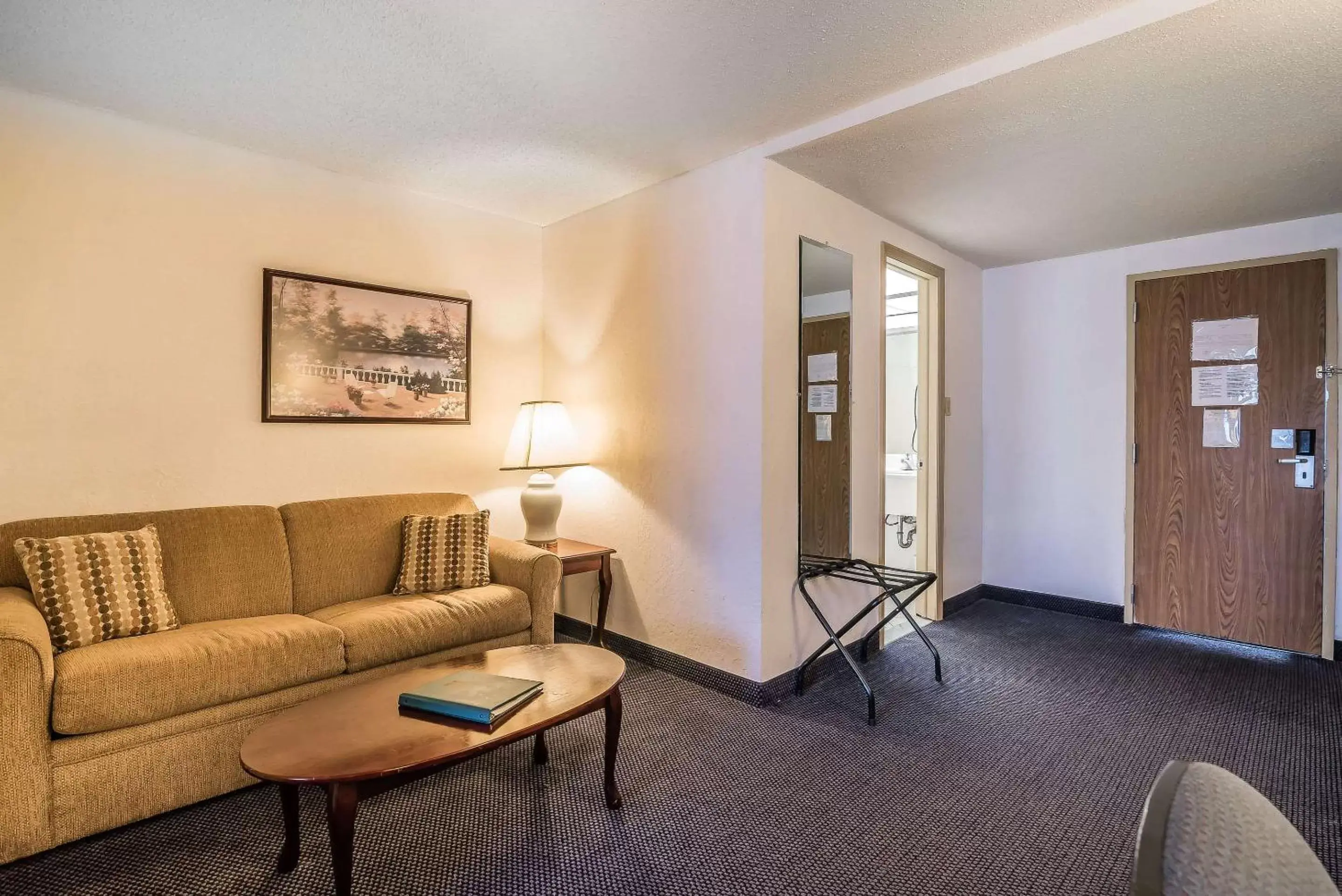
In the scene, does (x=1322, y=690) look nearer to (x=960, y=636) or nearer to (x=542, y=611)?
(x=960, y=636)

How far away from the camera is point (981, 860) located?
1.79 m

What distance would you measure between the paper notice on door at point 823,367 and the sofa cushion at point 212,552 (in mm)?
2445

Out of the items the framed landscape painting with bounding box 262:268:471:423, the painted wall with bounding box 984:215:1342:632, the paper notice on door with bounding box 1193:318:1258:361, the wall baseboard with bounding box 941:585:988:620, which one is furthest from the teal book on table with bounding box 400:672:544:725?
the paper notice on door with bounding box 1193:318:1258:361

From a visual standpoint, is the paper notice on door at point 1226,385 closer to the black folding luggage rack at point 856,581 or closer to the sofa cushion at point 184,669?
the black folding luggage rack at point 856,581

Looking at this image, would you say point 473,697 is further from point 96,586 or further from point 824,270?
point 824,270

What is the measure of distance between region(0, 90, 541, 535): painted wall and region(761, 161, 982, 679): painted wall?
1.83 metres

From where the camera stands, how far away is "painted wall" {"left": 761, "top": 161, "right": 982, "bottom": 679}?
2.87 meters

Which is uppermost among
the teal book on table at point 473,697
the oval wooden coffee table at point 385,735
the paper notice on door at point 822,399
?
the paper notice on door at point 822,399

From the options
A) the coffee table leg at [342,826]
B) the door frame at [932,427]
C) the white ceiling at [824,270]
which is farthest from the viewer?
the door frame at [932,427]

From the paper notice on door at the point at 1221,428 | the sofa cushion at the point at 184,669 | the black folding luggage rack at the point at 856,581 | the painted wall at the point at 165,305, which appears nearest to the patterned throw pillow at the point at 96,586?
the sofa cushion at the point at 184,669

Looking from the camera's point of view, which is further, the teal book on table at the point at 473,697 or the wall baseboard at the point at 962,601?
the wall baseboard at the point at 962,601

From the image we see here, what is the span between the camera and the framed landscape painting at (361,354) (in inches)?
118

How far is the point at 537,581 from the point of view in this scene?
2.90m

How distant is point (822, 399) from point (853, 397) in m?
0.22
